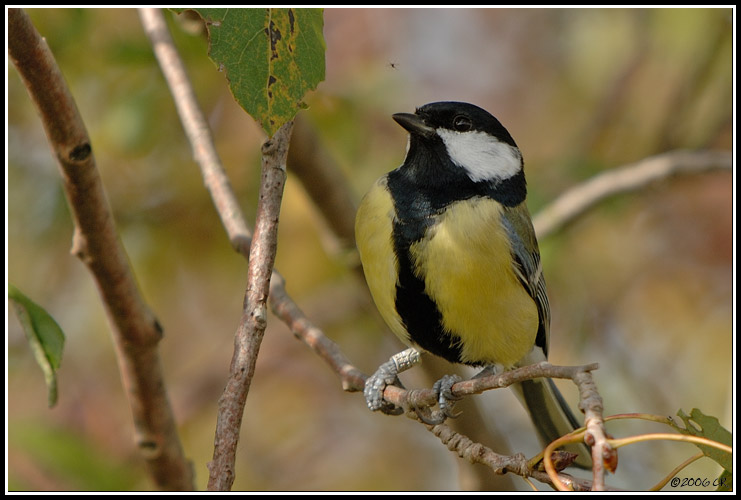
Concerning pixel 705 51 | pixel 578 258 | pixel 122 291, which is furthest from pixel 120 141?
pixel 705 51

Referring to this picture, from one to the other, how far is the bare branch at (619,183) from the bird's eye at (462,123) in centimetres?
82

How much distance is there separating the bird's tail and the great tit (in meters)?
0.25

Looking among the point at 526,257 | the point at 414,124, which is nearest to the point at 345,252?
the point at 414,124

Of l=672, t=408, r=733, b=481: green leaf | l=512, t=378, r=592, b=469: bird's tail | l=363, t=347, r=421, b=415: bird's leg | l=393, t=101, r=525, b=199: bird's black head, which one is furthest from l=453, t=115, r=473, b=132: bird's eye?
l=672, t=408, r=733, b=481: green leaf

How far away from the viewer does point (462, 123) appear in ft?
7.41

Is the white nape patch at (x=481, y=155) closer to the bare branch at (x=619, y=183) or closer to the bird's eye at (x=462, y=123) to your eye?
the bird's eye at (x=462, y=123)

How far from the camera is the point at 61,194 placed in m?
3.12

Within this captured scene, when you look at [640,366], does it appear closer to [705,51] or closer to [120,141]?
[705,51]

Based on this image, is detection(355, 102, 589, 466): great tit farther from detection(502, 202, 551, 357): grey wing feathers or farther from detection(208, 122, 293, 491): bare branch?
detection(208, 122, 293, 491): bare branch

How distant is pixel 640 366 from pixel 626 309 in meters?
0.40

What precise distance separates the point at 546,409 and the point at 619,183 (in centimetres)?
103

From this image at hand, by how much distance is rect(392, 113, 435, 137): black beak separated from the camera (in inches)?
84.9

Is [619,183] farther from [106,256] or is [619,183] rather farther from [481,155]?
[106,256]

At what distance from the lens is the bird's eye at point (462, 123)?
88.5 inches
